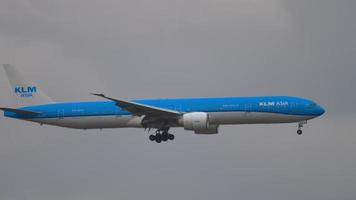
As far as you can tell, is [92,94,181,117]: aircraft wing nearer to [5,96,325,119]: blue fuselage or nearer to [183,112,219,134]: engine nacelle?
[183,112,219,134]: engine nacelle

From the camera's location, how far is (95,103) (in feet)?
286

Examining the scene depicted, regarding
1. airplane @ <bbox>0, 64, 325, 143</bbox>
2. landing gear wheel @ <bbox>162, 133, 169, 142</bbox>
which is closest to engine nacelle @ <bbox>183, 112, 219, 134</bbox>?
airplane @ <bbox>0, 64, 325, 143</bbox>

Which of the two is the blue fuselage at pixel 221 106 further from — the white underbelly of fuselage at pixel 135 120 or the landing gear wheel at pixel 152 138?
the landing gear wheel at pixel 152 138

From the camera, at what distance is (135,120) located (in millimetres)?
85375

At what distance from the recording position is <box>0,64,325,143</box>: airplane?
82250mm

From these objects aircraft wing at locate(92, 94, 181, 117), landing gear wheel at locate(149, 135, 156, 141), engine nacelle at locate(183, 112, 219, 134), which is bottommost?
landing gear wheel at locate(149, 135, 156, 141)

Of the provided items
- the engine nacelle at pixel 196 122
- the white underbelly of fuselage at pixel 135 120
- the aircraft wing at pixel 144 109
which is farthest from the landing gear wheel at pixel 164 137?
the engine nacelle at pixel 196 122

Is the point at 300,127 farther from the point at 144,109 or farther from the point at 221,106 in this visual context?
the point at 144,109

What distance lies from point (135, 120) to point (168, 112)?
387cm

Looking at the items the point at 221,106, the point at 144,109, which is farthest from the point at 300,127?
the point at 144,109

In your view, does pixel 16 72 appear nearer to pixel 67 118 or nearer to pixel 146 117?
pixel 67 118

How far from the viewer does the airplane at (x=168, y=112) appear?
270 ft

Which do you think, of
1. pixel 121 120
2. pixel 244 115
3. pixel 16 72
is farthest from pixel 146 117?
pixel 16 72

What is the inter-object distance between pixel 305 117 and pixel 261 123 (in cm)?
358
